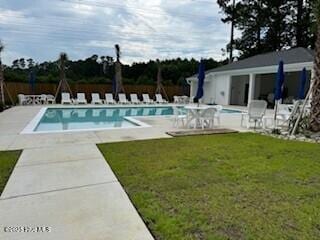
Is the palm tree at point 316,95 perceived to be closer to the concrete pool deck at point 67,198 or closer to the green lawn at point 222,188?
the green lawn at point 222,188

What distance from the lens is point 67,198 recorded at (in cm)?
381

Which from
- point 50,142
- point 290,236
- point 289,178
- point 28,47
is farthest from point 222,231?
point 28,47

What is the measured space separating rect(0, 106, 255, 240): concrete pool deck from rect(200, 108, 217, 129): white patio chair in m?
4.80

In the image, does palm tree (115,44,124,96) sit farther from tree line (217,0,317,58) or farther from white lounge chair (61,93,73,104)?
tree line (217,0,317,58)

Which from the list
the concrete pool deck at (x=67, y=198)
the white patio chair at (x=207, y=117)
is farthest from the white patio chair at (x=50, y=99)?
the concrete pool deck at (x=67, y=198)

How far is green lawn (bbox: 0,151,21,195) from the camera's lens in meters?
4.51

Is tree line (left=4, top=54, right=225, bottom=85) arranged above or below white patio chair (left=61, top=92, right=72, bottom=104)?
above

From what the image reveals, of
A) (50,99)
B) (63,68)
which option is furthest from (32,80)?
(63,68)

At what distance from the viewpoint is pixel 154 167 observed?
17.4ft

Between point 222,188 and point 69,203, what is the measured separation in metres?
2.22

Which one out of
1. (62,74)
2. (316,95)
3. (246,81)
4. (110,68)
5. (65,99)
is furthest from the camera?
(110,68)

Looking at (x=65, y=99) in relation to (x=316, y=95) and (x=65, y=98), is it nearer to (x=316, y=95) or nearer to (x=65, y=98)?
(x=65, y=98)

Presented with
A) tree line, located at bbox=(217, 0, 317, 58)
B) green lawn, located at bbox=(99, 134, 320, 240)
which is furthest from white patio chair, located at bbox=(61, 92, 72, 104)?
tree line, located at bbox=(217, 0, 317, 58)

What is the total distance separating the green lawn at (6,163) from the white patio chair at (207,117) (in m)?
6.36
